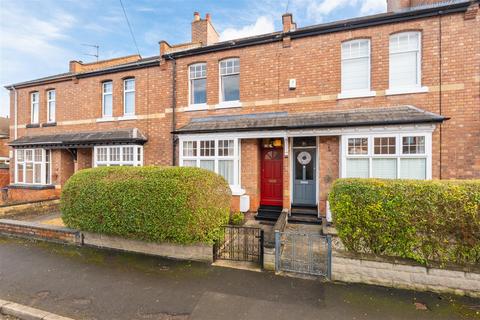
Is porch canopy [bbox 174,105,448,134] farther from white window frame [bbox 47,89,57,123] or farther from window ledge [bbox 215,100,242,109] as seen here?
white window frame [bbox 47,89,57,123]

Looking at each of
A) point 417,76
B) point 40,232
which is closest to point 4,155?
point 40,232

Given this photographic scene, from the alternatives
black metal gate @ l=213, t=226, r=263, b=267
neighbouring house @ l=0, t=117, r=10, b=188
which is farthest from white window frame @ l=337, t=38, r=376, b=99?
neighbouring house @ l=0, t=117, r=10, b=188

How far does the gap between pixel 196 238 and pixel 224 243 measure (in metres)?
0.94

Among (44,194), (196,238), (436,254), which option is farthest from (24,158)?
(436,254)

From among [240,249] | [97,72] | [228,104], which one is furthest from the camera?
[97,72]

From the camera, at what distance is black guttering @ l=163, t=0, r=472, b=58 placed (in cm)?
736

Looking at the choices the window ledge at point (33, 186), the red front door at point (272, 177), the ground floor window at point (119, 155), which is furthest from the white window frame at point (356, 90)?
the window ledge at point (33, 186)

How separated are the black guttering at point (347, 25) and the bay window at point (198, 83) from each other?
605 mm

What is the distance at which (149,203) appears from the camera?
558 centimetres

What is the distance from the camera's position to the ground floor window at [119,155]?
11.0 metres

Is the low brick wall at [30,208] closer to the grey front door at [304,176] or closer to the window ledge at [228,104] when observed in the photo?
the window ledge at [228,104]

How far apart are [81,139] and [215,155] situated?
726 centimetres

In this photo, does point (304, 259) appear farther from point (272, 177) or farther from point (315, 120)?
point (315, 120)

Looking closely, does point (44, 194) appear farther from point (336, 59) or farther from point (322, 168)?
point (336, 59)
